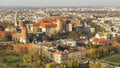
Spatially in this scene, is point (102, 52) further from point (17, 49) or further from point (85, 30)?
point (85, 30)

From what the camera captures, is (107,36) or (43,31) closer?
(107,36)

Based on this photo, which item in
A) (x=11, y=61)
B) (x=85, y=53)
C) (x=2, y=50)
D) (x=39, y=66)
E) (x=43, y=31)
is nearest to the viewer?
(x=39, y=66)

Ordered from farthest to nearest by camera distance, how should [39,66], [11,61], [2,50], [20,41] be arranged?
1. [20,41]
2. [2,50]
3. [11,61]
4. [39,66]

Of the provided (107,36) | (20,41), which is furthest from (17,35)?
(107,36)

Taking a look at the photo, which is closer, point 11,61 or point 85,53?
point 11,61

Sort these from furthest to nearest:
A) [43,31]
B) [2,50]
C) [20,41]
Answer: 1. [43,31]
2. [20,41]
3. [2,50]

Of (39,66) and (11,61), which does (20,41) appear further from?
(39,66)

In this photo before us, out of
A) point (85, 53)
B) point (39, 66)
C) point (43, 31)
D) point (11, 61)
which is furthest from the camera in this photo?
point (43, 31)

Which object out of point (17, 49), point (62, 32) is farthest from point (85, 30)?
point (17, 49)
